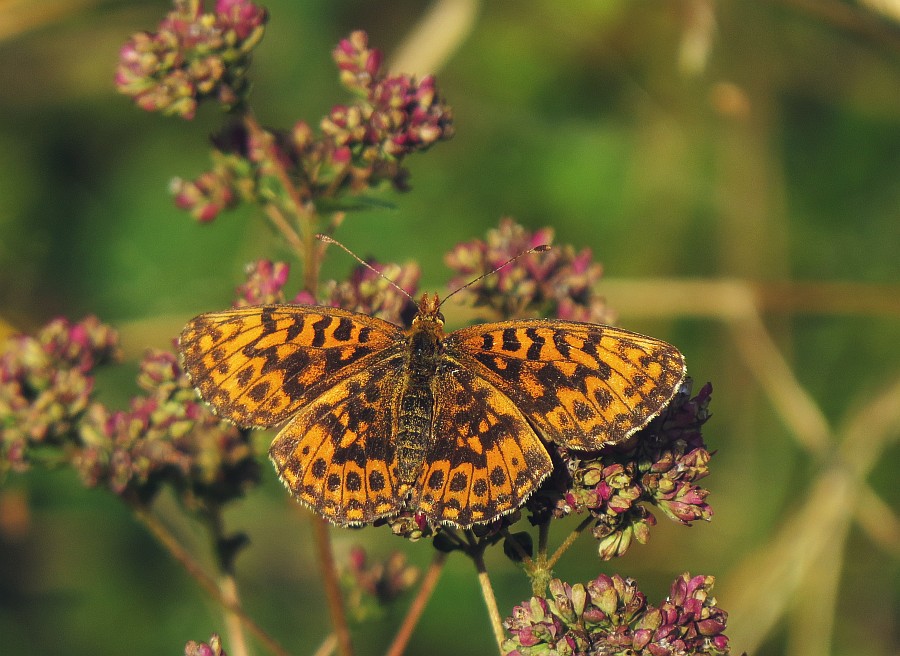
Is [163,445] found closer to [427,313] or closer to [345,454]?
[345,454]

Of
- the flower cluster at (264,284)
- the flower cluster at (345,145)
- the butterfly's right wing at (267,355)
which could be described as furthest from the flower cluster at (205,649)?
the flower cluster at (345,145)

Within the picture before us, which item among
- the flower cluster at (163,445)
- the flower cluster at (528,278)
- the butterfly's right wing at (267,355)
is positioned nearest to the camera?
the butterfly's right wing at (267,355)

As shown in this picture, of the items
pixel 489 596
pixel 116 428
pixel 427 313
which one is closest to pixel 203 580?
pixel 116 428

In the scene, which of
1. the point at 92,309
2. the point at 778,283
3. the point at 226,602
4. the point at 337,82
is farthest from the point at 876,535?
the point at 92,309

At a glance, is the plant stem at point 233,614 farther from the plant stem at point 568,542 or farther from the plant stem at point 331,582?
the plant stem at point 568,542

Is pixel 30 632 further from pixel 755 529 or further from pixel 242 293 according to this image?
pixel 755 529
